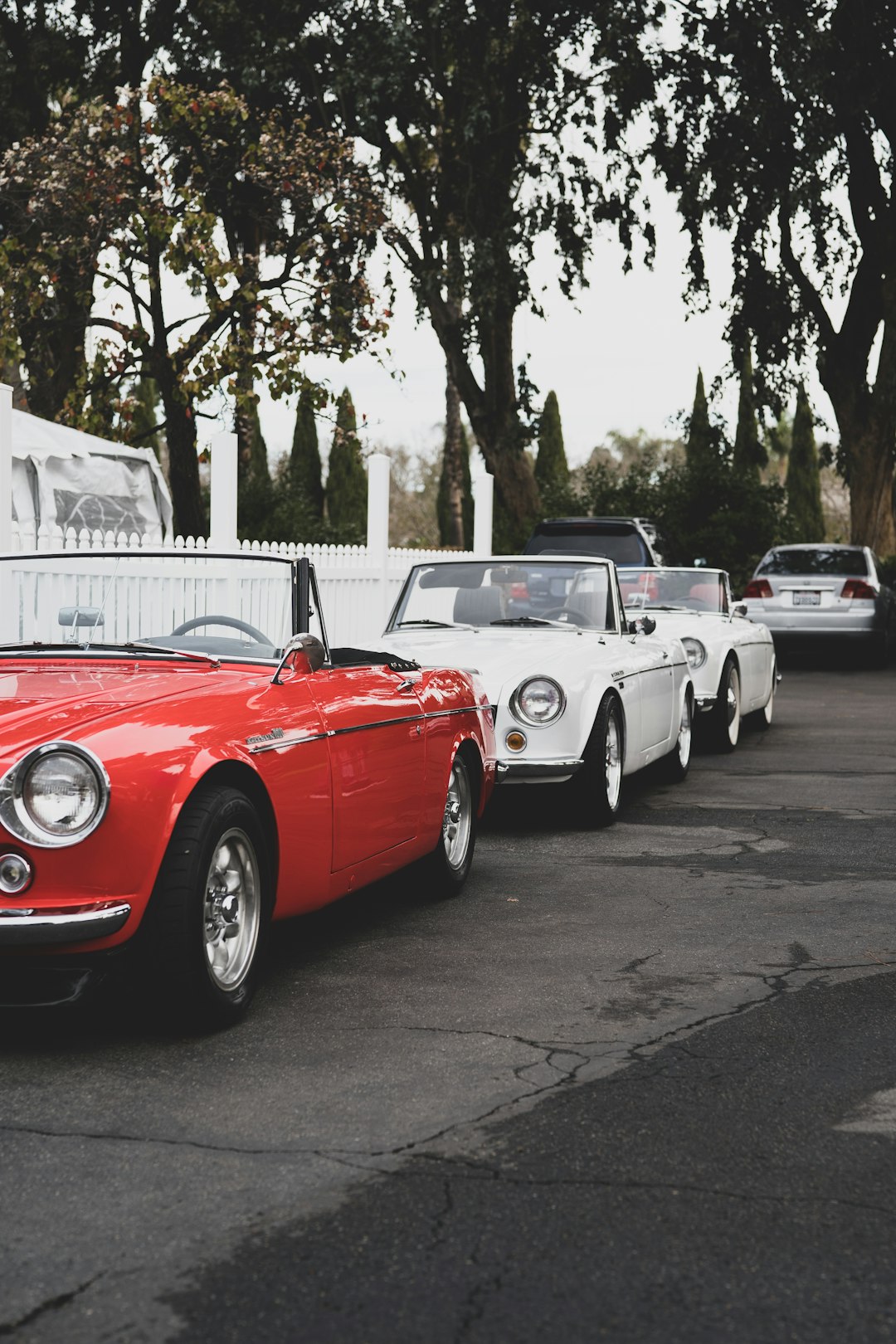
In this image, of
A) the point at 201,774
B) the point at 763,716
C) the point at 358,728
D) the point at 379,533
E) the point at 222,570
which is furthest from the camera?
the point at 379,533

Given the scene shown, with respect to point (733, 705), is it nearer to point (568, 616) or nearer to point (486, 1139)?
point (568, 616)

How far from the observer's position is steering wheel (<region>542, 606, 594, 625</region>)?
32.9ft

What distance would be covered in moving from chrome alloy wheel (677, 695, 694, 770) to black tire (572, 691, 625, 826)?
1900mm

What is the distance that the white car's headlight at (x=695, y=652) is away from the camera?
12.3m

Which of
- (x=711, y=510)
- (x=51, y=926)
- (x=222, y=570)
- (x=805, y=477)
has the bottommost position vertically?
(x=51, y=926)

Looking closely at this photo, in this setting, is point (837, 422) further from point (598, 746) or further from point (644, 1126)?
point (644, 1126)

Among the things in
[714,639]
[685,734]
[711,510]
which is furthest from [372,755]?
[711,510]

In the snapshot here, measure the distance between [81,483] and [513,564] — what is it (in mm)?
8635

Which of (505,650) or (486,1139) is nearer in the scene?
(486,1139)

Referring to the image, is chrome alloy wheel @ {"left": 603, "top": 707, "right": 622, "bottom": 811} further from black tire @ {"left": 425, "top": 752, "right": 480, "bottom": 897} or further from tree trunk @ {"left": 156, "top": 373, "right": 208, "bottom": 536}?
tree trunk @ {"left": 156, "top": 373, "right": 208, "bottom": 536}

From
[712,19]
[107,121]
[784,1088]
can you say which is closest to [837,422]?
[712,19]

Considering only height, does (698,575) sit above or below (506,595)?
above

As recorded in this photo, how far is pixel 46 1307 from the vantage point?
2924mm

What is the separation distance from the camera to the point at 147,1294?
9.74 ft
